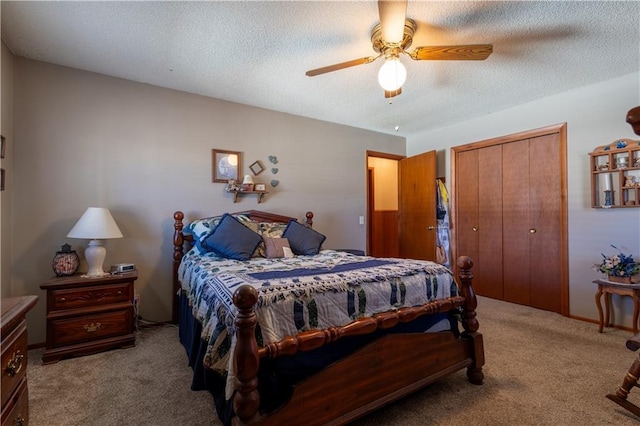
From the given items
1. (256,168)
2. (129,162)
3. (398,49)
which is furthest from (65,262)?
(398,49)

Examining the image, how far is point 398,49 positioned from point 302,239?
1.87m

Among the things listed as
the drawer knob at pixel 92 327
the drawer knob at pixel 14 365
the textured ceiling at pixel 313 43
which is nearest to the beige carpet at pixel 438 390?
the drawer knob at pixel 92 327

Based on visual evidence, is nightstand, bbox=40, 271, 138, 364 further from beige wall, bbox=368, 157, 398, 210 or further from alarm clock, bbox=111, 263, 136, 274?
beige wall, bbox=368, 157, 398, 210

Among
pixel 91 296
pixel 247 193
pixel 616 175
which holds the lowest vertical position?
pixel 91 296

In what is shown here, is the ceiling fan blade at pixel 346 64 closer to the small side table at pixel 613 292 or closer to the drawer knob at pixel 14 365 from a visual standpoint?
the drawer knob at pixel 14 365

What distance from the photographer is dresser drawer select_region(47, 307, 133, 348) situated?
220 centimetres

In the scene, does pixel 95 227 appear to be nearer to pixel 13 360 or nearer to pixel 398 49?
pixel 13 360

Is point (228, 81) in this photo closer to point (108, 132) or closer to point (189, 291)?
point (108, 132)

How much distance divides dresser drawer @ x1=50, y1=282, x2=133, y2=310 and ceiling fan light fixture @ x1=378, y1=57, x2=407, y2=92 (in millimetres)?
2551

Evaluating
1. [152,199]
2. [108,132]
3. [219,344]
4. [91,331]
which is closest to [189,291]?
[91,331]

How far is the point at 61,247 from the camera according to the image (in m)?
2.57

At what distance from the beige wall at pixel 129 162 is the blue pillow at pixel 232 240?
67 centimetres

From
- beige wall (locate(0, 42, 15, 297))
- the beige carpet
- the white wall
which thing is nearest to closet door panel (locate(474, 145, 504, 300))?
the white wall

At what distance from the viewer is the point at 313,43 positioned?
89.7 inches
